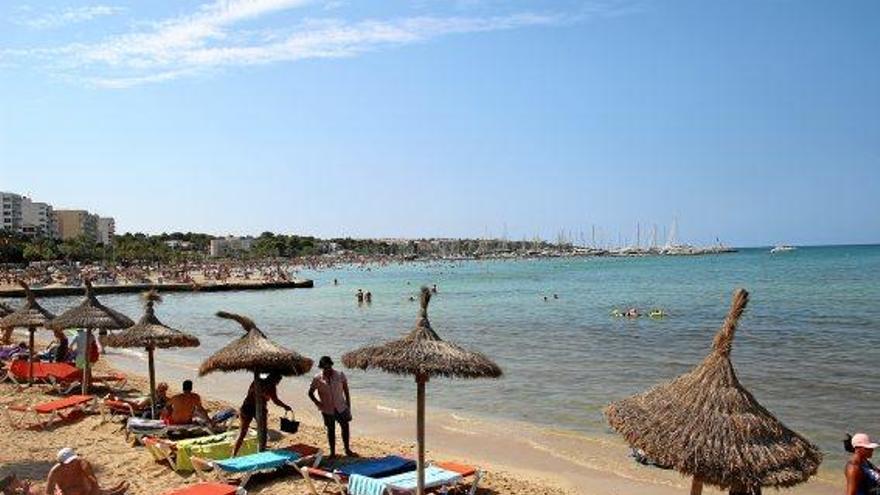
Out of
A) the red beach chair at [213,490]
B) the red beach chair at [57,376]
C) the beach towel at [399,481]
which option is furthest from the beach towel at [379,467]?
the red beach chair at [57,376]

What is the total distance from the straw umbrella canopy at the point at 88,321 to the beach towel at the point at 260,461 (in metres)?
5.92

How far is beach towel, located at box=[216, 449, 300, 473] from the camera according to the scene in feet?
28.7

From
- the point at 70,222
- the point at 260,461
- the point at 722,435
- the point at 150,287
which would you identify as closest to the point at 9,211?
the point at 70,222

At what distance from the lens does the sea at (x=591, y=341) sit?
51.9 feet

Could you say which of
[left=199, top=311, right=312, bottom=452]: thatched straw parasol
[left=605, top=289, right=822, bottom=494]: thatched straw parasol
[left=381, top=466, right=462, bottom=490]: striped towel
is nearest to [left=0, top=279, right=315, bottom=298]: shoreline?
[left=199, top=311, right=312, bottom=452]: thatched straw parasol

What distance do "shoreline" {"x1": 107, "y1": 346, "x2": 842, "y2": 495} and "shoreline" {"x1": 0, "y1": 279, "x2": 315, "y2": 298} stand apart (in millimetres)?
40683

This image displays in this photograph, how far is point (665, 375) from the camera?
19688mm

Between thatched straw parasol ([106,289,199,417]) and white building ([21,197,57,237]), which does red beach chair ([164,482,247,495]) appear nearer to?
thatched straw parasol ([106,289,199,417])

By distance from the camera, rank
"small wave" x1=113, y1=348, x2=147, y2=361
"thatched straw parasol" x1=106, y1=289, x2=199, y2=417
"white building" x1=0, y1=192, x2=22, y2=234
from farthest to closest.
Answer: "white building" x1=0, y1=192, x2=22, y2=234, "small wave" x1=113, y1=348, x2=147, y2=361, "thatched straw parasol" x1=106, y1=289, x2=199, y2=417

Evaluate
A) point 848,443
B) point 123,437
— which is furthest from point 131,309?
point 848,443

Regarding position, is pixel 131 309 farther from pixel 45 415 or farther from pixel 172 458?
pixel 172 458

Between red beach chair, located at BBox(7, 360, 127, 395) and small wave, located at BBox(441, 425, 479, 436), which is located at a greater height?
red beach chair, located at BBox(7, 360, 127, 395)

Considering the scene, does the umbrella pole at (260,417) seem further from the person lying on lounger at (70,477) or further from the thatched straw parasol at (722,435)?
the thatched straw parasol at (722,435)

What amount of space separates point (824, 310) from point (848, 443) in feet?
122
